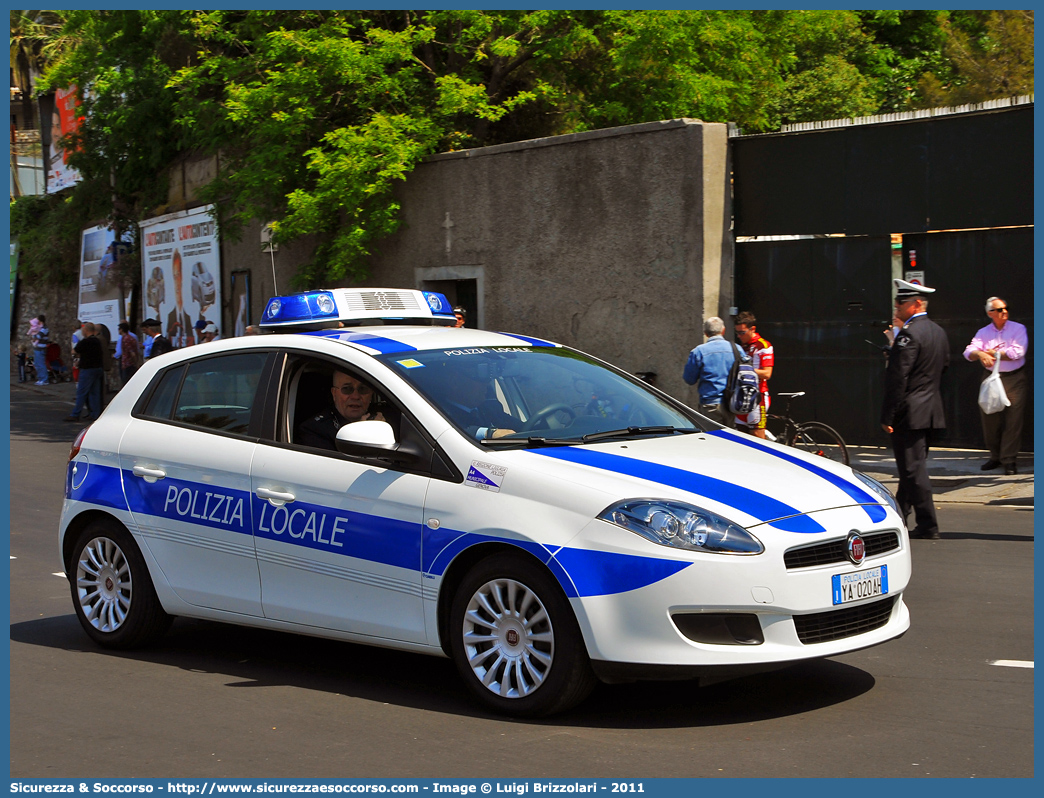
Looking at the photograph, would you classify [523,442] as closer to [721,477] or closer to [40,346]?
[721,477]

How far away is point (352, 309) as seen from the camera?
7.37 metres

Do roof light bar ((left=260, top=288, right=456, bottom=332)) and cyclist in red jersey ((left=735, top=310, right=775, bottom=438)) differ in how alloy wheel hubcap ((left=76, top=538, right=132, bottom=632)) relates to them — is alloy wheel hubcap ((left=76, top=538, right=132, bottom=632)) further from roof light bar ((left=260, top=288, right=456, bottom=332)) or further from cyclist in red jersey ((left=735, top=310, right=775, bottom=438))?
cyclist in red jersey ((left=735, top=310, right=775, bottom=438))

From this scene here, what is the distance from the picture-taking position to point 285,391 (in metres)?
6.32

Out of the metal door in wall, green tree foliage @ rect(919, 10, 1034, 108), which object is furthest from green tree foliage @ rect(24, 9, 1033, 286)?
green tree foliage @ rect(919, 10, 1034, 108)

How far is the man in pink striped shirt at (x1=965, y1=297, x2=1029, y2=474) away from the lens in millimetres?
13492

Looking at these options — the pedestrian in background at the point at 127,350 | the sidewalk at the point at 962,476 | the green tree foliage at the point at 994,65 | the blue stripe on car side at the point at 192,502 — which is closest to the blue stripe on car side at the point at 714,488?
the blue stripe on car side at the point at 192,502

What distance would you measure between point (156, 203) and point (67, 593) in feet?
79.8

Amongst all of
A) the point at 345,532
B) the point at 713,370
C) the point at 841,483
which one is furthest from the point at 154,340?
the point at 841,483

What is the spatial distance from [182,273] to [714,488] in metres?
25.7

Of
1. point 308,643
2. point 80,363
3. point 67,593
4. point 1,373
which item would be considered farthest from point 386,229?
point 308,643

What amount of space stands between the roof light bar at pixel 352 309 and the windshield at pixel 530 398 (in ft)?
4.01

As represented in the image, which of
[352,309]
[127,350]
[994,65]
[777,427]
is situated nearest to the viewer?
[352,309]

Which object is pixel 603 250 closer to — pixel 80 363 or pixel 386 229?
pixel 386 229

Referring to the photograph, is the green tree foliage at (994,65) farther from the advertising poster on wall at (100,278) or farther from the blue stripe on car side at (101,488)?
the blue stripe on car side at (101,488)
